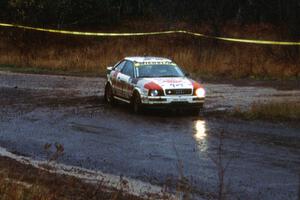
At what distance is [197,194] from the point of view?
10117 millimetres

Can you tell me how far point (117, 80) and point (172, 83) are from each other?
8.12 feet

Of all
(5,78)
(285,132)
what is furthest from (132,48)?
(285,132)

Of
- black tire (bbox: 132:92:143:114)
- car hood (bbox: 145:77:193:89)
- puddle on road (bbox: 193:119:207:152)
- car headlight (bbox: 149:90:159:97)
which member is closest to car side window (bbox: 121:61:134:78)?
black tire (bbox: 132:92:143:114)

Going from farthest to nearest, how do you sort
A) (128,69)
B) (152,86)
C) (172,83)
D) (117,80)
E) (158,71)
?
(117,80) → (128,69) → (158,71) → (172,83) → (152,86)

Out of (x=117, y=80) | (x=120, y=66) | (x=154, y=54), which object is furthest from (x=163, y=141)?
(x=154, y=54)

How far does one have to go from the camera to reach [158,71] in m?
20.2

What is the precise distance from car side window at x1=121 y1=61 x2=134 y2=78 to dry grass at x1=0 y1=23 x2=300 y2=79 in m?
9.41

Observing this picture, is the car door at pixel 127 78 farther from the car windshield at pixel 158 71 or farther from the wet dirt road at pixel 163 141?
the wet dirt road at pixel 163 141

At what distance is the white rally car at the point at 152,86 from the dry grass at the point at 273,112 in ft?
4.22

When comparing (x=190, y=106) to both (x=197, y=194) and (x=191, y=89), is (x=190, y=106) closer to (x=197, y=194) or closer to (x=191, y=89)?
(x=191, y=89)

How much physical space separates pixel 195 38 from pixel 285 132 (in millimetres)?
23697

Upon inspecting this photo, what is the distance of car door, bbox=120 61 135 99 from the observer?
20.0m

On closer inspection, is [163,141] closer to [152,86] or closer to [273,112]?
[152,86]

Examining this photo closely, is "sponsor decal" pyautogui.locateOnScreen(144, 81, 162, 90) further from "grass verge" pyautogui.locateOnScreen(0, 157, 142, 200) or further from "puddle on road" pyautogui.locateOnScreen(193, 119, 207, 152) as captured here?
"grass verge" pyautogui.locateOnScreen(0, 157, 142, 200)
